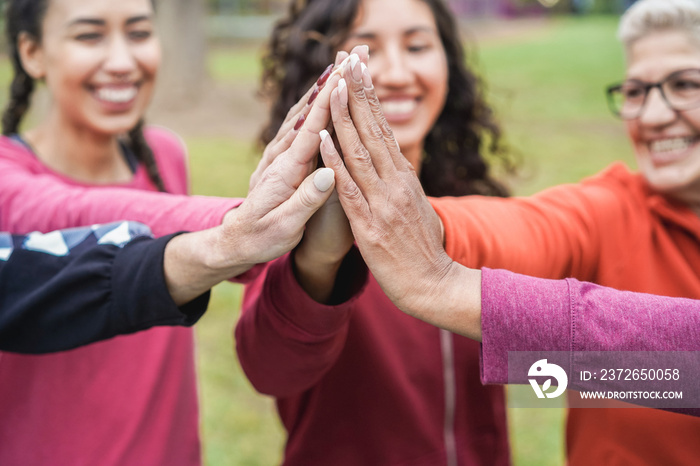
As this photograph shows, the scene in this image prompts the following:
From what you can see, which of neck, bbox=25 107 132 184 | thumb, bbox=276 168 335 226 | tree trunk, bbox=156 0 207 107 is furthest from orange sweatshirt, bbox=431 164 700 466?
tree trunk, bbox=156 0 207 107

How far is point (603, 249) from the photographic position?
1981mm

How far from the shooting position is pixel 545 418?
185 inches

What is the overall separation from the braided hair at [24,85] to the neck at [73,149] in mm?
168

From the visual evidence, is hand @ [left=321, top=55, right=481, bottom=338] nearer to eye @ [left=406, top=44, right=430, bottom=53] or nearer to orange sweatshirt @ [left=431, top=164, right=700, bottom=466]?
orange sweatshirt @ [left=431, top=164, right=700, bottom=466]

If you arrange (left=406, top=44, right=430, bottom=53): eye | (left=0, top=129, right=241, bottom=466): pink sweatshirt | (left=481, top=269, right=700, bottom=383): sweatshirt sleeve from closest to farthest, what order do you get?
(left=481, top=269, right=700, bottom=383): sweatshirt sleeve, (left=0, top=129, right=241, bottom=466): pink sweatshirt, (left=406, top=44, right=430, bottom=53): eye

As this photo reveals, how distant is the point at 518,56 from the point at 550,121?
7.12 m

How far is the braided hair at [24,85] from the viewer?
8.60 feet

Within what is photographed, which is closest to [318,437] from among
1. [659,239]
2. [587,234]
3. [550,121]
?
[587,234]

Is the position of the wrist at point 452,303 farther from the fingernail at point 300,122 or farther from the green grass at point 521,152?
the green grass at point 521,152

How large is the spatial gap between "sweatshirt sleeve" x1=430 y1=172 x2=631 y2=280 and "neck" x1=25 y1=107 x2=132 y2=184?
141cm

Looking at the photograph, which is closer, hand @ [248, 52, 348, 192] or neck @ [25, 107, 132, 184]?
hand @ [248, 52, 348, 192]

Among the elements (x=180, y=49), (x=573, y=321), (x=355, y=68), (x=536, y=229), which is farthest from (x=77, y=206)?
(x=180, y=49)

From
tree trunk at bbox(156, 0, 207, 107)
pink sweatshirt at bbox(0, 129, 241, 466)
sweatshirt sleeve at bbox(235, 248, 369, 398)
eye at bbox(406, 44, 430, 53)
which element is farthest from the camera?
tree trunk at bbox(156, 0, 207, 107)

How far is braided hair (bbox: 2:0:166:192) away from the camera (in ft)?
8.60
